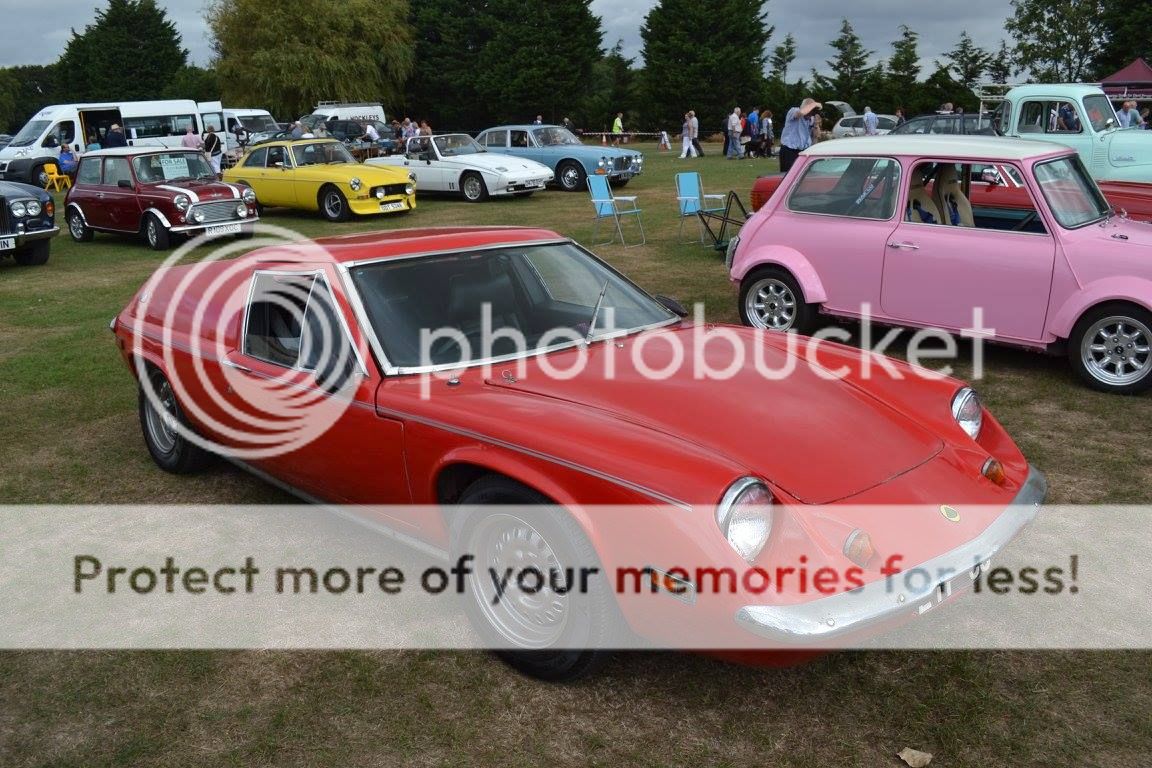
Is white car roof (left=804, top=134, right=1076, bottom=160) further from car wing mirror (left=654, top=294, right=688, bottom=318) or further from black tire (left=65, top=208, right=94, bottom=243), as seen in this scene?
black tire (left=65, top=208, right=94, bottom=243)

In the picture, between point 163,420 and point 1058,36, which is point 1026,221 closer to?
point 163,420

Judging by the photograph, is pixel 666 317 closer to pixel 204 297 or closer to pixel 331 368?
pixel 331 368

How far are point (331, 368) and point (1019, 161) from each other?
5250mm

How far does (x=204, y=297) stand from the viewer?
4.95 metres

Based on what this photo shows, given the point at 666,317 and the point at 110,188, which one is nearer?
the point at 666,317

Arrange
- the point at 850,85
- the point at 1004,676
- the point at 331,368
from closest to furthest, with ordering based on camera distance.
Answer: the point at 1004,676 < the point at 331,368 < the point at 850,85

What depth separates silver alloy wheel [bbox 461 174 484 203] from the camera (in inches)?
786

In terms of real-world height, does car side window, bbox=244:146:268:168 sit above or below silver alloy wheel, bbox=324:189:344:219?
above

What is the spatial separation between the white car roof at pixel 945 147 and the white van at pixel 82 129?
21147 mm

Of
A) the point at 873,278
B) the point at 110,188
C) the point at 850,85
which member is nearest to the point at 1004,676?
the point at 873,278

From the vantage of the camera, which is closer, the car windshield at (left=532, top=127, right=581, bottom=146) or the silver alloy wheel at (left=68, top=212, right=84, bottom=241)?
the silver alloy wheel at (left=68, top=212, right=84, bottom=241)

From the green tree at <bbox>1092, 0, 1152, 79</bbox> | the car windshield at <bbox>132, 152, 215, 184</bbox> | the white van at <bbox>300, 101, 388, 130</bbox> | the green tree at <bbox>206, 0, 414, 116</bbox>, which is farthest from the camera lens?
the green tree at <bbox>206, 0, 414, 116</bbox>

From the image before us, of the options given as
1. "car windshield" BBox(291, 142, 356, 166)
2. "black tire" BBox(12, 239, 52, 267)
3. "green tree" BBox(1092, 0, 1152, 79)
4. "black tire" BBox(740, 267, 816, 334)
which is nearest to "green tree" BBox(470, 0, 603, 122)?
"green tree" BBox(1092, 0, 1152, 79)
